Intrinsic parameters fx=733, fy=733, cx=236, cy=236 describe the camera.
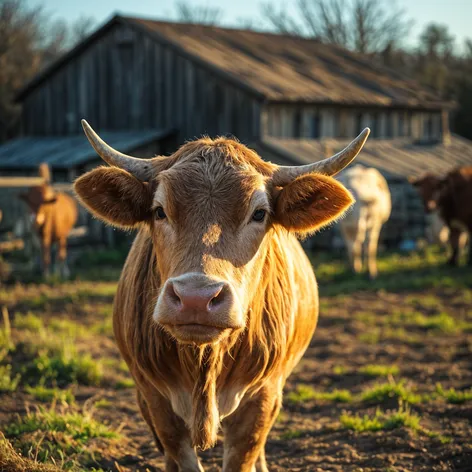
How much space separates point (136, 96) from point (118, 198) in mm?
19111

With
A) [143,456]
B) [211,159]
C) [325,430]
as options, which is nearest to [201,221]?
[211,159]

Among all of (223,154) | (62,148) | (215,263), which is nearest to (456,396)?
(223,154)

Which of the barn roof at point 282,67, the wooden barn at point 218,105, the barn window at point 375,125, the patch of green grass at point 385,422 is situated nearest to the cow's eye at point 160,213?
the patch of green grass at point 385,422

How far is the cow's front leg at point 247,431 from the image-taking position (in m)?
4.17

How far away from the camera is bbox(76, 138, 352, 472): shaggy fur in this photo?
3.73 meters

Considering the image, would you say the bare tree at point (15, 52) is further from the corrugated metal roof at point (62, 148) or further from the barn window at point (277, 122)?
the barn window at point (277, 122)

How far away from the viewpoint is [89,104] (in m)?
23.8

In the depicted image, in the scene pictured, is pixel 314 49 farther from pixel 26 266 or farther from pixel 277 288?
pixel 277 288

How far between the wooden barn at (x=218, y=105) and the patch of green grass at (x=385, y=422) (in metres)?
13.0

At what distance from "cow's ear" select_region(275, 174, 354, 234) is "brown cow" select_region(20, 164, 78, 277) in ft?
31.5

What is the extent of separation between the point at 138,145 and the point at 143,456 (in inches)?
630

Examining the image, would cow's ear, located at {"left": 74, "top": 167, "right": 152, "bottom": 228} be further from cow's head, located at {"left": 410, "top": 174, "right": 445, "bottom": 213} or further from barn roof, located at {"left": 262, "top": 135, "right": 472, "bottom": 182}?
barn roof, located at {"left": 262, "top": 135, "right": 472, "bottom": 182}

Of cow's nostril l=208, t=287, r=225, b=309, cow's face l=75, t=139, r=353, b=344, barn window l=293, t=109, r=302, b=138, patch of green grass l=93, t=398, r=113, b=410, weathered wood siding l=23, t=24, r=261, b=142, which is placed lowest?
patch of green grass l=93, t=398, r=113, b=410

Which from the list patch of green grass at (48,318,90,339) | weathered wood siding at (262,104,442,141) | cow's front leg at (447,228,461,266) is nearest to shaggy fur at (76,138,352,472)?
patch of green grass at (48,318,90,339)
